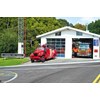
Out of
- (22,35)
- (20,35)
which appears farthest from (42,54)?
(20,35)

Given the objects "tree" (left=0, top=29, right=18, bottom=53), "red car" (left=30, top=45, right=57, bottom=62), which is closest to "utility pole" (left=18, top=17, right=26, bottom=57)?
"tree" (left=0, top=29, right=18, bottom=53)

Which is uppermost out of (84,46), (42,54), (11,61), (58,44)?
(58,44)

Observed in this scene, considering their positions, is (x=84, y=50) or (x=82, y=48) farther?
(x=84, y=50)

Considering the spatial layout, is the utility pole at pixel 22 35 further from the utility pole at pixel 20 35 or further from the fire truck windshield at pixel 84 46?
the fire truck windshield at pixel 84 46

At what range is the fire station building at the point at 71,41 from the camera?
2102 centimetres

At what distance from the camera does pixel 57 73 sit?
1759 centimetres

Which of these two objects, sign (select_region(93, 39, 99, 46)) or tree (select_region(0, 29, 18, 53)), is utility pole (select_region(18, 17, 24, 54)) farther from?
sign (select_region(93, 39, 99, 46))

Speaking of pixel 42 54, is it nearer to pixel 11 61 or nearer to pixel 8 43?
pixel 11 61

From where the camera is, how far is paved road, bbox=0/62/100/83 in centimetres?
1678

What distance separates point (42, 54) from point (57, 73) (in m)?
1.52
